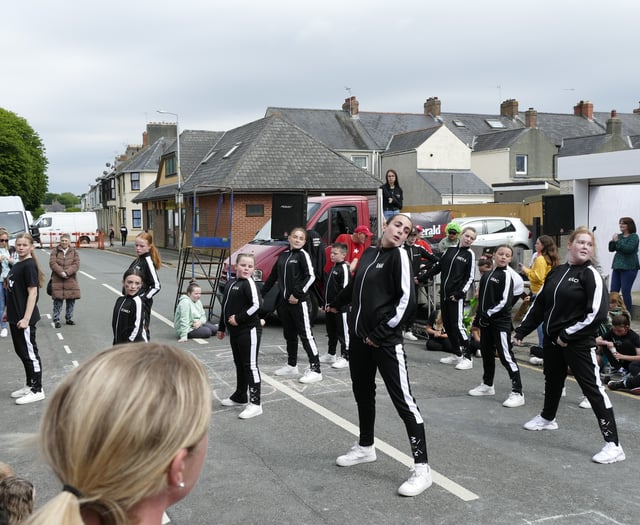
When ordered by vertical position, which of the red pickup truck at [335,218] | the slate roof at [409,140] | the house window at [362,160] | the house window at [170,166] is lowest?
the red pickup truck at [335,218]

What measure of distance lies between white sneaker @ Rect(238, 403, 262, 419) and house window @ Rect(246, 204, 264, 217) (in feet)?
80.2

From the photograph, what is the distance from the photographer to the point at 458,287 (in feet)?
31.1

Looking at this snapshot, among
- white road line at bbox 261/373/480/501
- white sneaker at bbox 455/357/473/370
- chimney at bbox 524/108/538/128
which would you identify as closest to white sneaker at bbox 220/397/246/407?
white road line at bbox 261/373/480/501

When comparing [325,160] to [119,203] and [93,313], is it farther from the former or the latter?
[119,203]

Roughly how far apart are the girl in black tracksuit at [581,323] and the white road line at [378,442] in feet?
4.57

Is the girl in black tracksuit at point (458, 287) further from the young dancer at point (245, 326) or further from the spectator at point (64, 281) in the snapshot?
the spectator at point (64, 281)

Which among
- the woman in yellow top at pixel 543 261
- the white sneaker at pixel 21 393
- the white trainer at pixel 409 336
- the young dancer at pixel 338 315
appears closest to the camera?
the white sneaker at pixel 21 393

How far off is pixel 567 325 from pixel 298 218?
788cm

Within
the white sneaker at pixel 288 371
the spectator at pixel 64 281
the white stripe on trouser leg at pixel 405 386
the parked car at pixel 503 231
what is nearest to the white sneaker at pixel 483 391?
the white sneaker at pixel 288 371

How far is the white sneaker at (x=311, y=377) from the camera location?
27.8ft

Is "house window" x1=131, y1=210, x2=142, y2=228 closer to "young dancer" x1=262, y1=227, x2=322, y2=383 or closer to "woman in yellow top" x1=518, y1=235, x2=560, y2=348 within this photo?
"young dancer" x1=262, y1=227, x2=322, y2=383

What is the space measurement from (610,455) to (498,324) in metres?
2.27

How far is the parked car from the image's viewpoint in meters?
23.4

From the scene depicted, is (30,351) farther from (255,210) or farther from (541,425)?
(255,210)
